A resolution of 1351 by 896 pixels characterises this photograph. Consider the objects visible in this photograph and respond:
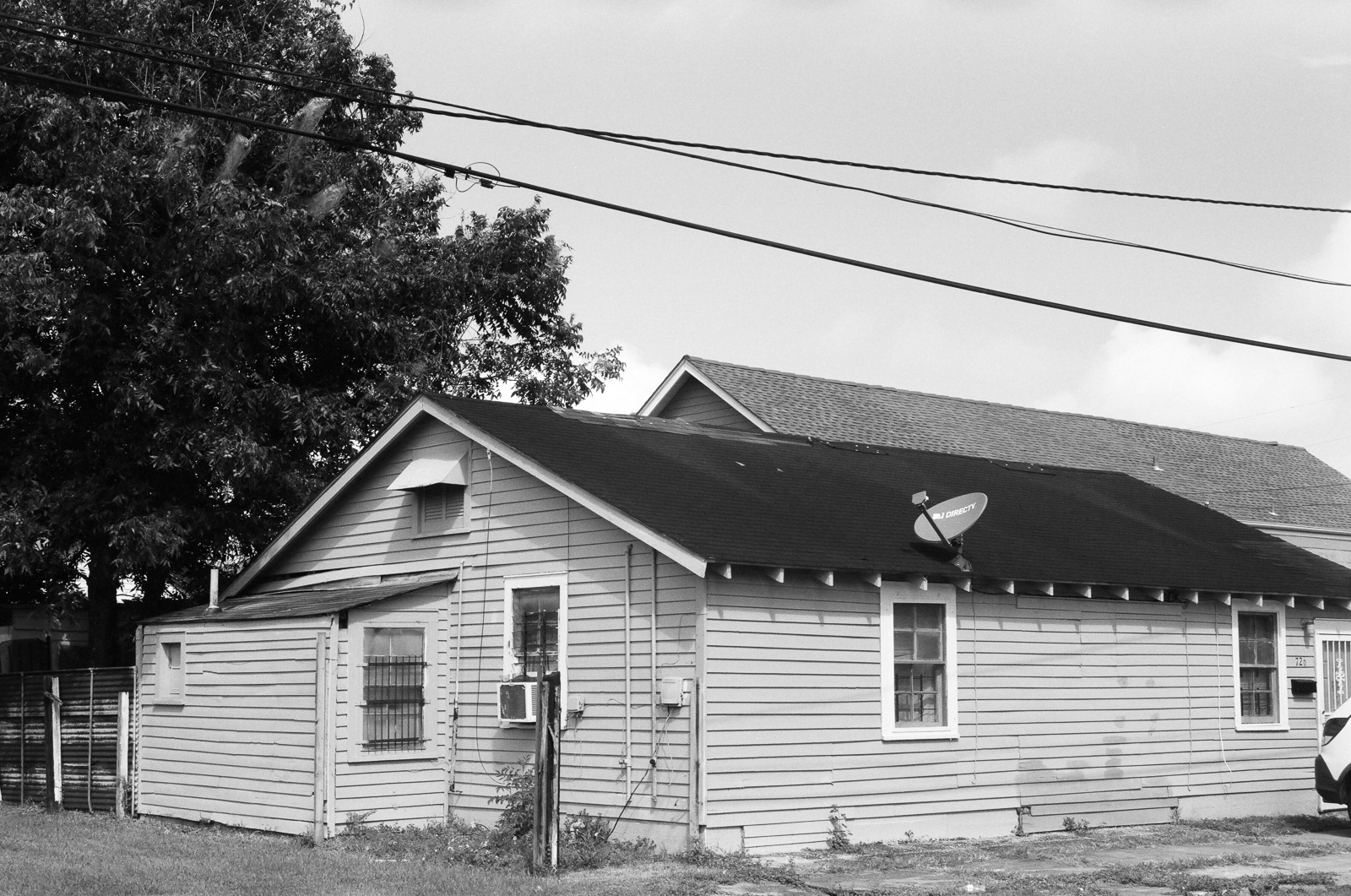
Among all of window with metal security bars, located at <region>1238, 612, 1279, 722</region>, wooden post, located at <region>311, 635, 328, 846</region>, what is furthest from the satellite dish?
wooden post, located at <region>311, 635, 328, 846</region>

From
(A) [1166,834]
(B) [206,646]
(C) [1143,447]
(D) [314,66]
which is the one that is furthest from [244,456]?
(C) [1143,447]

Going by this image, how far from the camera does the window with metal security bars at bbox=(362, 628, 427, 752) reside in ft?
56.3

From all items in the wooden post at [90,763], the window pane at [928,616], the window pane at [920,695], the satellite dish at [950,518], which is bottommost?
the wooden post at [90,763]

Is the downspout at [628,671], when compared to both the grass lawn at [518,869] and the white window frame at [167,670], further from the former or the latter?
the white window frame at [167,670]

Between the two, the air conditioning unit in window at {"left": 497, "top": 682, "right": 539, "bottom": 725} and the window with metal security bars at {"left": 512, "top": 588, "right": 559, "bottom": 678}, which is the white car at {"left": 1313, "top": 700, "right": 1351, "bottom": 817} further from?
the air conditioning unit in window at {"left": 497, "top": 682, "right": 539, "bottom": 725}

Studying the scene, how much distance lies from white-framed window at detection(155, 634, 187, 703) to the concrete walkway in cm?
810

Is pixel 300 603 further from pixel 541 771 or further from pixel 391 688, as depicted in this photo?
pixel 541 771

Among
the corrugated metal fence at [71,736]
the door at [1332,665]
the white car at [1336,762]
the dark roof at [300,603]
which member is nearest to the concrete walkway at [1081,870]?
the white car at [1336,762]

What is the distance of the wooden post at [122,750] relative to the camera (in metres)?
19.3

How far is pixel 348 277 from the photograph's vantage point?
2619cm

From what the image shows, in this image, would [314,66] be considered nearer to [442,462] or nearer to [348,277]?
[348,277]

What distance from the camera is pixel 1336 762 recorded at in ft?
59.1

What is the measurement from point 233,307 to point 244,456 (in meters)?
2.48

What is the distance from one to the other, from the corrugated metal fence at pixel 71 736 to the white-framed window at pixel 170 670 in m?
0.56
